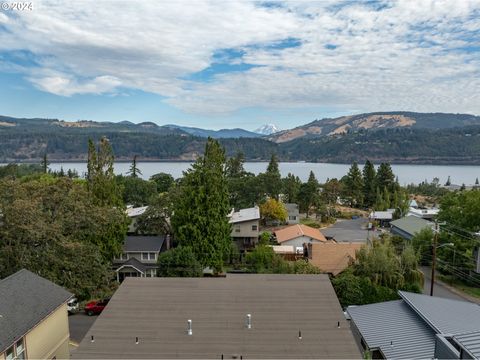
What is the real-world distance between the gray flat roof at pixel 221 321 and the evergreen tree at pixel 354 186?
47.0 m

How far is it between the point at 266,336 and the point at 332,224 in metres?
39.0

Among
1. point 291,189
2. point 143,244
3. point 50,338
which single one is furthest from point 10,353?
point 291,189

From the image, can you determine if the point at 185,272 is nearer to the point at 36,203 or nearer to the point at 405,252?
Result: the point at 36,203

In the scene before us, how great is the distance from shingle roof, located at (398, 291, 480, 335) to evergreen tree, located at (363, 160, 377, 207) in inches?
1765

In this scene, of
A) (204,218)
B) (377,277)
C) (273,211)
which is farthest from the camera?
(273,211)

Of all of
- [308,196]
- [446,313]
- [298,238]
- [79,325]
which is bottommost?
[79,325]

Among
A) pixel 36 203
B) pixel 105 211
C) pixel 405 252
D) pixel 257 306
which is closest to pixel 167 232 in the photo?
pixel 105 211

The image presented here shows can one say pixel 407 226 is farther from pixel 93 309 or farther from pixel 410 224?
pixel 93 309

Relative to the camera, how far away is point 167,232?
107 feet

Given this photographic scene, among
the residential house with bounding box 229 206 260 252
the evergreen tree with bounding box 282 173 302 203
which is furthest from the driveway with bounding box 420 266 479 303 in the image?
the evergreen tree with bounding box 282 173 302 203

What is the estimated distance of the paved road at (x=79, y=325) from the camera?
1706cm

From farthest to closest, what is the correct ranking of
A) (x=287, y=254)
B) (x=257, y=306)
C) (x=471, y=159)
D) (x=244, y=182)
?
(x=471, y=159) → (x=244, y=182) → (x=287, y=254) → (x=257, y=306)

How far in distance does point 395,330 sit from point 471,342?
5.32 metres

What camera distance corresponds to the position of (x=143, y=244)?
27.9 metres
